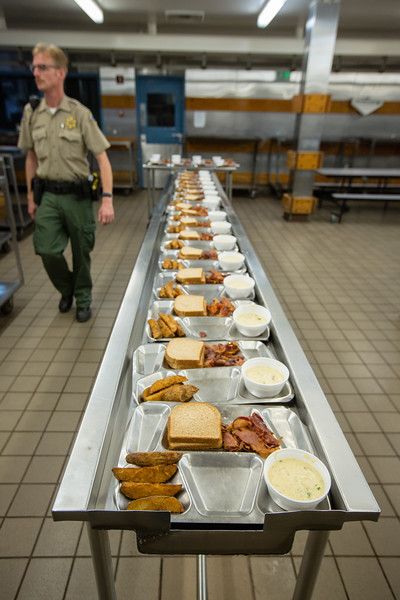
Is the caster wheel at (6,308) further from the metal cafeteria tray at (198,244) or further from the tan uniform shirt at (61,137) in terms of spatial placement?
the metal cafeteria tray at (198,244)

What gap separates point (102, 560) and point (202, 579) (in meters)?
0.79

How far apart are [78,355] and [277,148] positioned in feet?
27.1

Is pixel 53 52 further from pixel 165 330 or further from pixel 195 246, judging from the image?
pixel 165 330

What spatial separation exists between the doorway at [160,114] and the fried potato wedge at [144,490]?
976cm

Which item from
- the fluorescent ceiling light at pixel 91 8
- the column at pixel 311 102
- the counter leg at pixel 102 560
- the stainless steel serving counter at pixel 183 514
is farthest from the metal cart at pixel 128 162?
the counter leg at pixel 102 560

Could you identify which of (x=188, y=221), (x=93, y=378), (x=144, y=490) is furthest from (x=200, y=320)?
(x=188, y=221)

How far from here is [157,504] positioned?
983mm

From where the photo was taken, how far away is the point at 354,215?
8211 mm

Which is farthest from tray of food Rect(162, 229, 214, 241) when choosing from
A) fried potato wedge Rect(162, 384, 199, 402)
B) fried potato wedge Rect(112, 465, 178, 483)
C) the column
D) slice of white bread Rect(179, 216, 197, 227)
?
the column

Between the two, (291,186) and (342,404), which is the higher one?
(291,186)

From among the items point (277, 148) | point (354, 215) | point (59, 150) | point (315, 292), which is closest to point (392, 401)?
point (315, 292)

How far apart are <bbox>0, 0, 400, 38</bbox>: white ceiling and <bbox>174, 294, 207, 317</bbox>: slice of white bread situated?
23.7ft

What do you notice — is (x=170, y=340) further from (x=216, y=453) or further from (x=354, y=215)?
(x=354, y=215)

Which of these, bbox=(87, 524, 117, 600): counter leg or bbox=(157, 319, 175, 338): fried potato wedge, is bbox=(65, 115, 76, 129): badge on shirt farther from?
bbox=(87, 524, 117, 600): counter leg
